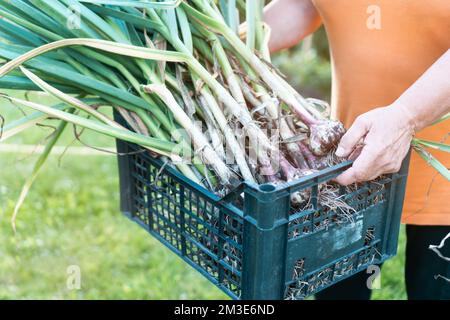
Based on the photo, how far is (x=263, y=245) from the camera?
2.93 feet

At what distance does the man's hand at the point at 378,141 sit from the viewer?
954 millimetres

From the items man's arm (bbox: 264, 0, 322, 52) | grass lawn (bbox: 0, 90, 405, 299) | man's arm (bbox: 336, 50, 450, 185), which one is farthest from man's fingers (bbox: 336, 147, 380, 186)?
grass lawn (bbox: 0, 90, 405, 299)

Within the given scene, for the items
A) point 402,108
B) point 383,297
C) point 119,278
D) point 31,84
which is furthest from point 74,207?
point 402,108

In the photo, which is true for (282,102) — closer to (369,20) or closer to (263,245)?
(369,20)

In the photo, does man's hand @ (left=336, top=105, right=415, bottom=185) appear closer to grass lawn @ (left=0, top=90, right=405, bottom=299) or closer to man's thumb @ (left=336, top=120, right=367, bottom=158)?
man's thumb @ (left=336, top=120, right=367, bottom=158)

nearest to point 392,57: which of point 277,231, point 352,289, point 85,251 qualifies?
point 277,231

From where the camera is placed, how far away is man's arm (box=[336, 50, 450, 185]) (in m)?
0.96

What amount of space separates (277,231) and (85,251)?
1429 mm

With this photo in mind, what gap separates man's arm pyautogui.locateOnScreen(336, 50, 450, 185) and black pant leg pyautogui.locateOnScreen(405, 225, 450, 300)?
0.36m

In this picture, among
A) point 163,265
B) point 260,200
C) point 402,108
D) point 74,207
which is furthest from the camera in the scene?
point 74,207

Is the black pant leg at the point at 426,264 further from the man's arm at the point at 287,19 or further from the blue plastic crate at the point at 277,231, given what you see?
the man's arm at the point at 287,19

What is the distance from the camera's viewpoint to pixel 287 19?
1.39 metres

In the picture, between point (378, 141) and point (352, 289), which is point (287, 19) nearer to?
point (378, 141)
